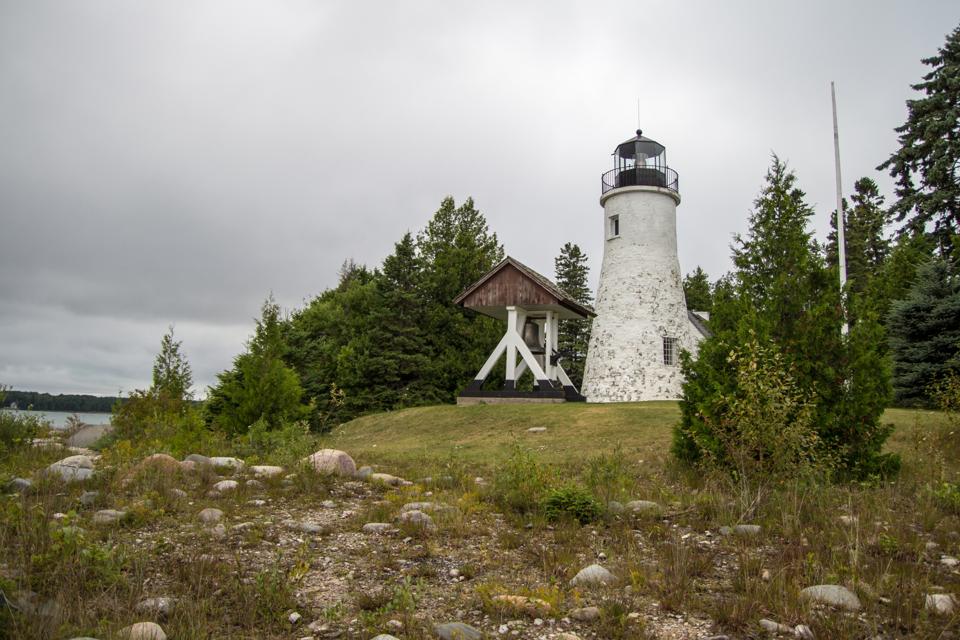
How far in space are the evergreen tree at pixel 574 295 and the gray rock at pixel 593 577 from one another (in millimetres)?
38326

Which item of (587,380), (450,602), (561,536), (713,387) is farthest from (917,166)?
(450,602)

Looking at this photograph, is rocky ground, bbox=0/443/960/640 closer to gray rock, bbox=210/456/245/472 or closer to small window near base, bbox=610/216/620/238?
gray rock, bbox=210/456/245/472

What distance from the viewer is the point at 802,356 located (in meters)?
9.73

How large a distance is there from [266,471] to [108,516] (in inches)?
113

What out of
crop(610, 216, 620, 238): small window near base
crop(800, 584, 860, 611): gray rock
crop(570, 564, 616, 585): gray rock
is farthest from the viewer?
crop(610, 216, 620, 238): small window near base

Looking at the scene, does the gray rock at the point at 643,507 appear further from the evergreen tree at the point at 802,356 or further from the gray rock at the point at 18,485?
the gray rock at the point at 18,485

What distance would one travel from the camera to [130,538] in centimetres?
586

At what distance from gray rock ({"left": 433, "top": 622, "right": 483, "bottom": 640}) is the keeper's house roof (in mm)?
21726

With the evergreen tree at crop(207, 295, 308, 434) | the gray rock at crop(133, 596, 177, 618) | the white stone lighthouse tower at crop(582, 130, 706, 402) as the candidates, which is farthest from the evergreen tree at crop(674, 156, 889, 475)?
the white stone lighthouse tower at crop(582, 130, 706, 402)

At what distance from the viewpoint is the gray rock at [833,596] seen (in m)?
4.43

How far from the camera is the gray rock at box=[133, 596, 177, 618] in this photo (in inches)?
166

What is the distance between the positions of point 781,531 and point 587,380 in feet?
72.1

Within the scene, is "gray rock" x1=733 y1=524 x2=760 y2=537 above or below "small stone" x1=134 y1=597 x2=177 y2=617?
above

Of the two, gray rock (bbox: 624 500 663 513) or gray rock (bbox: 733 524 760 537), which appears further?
gray rock (bbox: 624 500 663 513)
